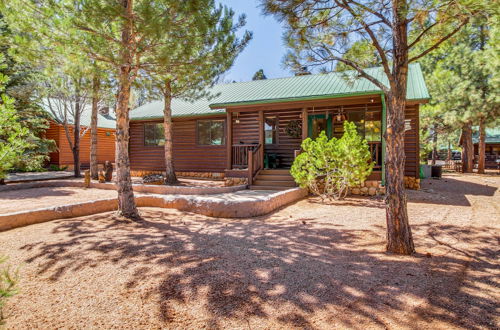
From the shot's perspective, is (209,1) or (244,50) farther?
(244,50)

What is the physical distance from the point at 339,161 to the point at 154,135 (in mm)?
10226

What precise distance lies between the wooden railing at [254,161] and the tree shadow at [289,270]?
4668 mm

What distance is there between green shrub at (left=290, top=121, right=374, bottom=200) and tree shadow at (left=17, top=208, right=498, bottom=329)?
238 centimetres

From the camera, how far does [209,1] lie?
16.4ft

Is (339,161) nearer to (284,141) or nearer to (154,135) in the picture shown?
(284,141)

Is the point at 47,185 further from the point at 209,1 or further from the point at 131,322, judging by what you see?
the point at 131,322

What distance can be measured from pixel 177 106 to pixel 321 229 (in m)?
11.6

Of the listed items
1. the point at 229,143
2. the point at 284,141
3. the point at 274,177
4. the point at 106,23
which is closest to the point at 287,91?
the point at 284,141

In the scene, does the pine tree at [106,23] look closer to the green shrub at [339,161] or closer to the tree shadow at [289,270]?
the tree shadow at [289,270]

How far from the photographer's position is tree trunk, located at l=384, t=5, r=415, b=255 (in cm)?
363

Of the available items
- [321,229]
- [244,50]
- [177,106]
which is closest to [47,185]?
[177,106]

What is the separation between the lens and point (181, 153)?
13.6 meters

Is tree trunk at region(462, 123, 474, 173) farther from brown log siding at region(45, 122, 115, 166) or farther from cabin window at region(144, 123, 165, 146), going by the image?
brown log siding at region(45, 122, 115, 166)

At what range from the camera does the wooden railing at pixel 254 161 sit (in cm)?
956
